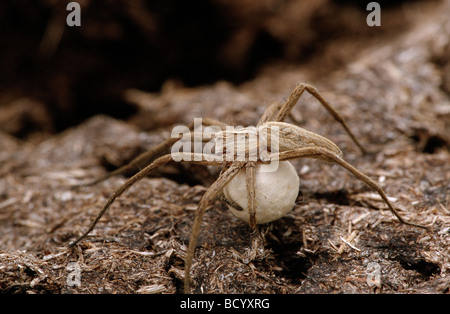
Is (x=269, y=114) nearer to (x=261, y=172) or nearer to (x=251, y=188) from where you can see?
(x=261, y=172)

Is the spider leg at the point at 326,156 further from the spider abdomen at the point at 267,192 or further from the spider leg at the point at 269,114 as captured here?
the spider leg at the point at 269,114

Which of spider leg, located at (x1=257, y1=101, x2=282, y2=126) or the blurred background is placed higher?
the blurred background

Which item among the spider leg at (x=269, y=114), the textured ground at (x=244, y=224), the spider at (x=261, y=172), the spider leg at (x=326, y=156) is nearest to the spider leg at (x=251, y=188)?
the spider at (x=261, y=172)

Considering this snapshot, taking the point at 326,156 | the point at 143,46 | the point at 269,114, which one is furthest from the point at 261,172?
the point at 143,46

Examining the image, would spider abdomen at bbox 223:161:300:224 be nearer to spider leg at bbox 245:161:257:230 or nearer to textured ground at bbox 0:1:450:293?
spider leg at bbox 245:161:257:230

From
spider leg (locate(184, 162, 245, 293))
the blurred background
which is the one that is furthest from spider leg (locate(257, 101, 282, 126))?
the blurred background

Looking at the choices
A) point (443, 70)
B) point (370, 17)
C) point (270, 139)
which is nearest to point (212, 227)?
point (270, 139)
